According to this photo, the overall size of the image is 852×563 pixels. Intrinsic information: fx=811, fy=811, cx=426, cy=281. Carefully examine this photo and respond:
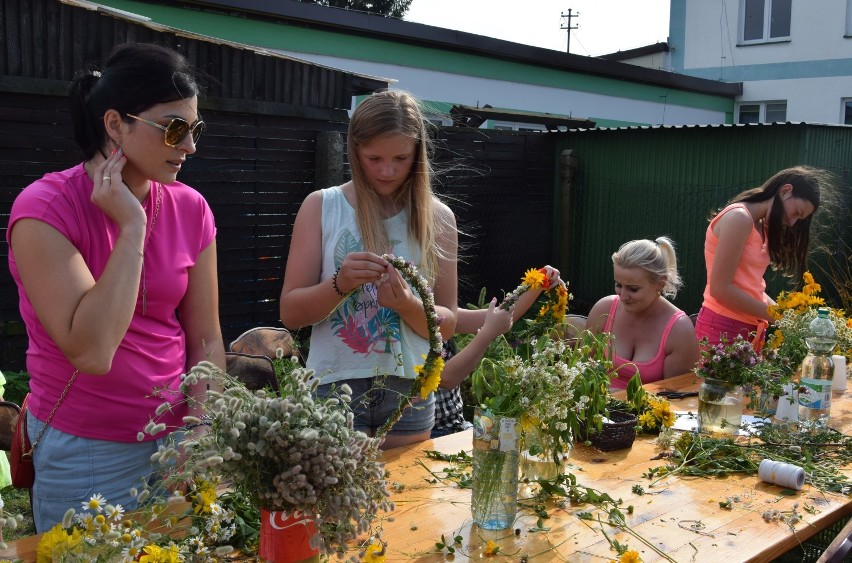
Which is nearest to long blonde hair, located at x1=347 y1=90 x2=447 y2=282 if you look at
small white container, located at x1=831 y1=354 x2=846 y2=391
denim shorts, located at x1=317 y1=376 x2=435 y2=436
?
denim shorts, located at x1=317 y1=376 x2=435 y2=436

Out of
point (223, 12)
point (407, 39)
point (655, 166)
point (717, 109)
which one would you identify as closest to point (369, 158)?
point (223, 12)

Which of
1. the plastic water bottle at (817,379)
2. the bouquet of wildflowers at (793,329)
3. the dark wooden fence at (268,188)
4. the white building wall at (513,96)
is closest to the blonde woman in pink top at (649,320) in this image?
the bouquet of wildflowers at (793,329)

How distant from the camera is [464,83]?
37.3ft

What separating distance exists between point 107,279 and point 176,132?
430 millimetres

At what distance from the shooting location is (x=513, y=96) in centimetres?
1223

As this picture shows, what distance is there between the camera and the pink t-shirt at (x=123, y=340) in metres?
1.94

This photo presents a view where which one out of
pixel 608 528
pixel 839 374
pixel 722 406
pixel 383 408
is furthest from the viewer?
pixel 839 374

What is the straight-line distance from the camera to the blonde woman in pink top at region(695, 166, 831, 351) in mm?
3992

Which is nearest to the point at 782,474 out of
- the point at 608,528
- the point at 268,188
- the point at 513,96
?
the point at 608,528

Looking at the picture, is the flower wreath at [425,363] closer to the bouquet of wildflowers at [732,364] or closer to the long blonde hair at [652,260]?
the bouquet of wildflowers at [732,364]

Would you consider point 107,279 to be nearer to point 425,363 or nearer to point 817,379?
point 425,363

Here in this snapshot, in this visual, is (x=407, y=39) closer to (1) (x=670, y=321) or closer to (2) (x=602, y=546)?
(1) (x=670, y=321)

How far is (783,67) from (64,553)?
62.5 ft

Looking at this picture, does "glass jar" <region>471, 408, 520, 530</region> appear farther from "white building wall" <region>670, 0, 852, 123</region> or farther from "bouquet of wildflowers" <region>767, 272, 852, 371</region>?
"white building wall" <region>670, 0, 852, 123</region>
